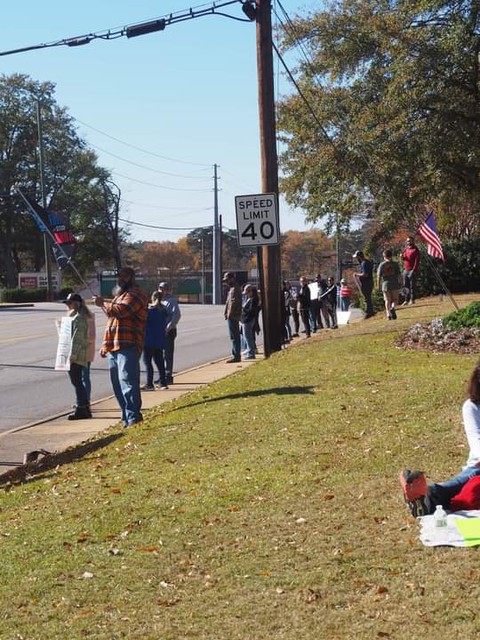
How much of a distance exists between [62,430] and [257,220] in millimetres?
5364

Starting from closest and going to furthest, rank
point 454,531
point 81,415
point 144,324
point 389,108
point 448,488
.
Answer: point 454,531 < point 448,488 < point 144,324 < point 81,415 < point 389,108

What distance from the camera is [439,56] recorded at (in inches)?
936

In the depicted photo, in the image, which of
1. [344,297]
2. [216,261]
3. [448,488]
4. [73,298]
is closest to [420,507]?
[448,488]

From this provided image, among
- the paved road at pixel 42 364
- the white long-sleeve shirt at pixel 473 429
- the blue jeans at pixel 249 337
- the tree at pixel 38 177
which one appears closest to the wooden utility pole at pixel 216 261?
the tree at pixel 38 177

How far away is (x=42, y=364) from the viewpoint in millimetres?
20844

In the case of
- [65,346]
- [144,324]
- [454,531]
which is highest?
[144,324]

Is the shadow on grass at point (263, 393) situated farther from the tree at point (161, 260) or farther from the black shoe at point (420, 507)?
the tree at point (161, 260)

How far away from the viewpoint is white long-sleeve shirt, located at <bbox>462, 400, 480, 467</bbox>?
6566mm

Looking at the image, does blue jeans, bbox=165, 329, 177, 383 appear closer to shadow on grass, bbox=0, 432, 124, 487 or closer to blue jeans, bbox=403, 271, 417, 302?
shadow on grass, bbox=0, 432, 124, 487

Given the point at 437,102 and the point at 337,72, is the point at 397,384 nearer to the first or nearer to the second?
the point at 437,102

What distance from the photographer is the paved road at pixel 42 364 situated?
14.8 m

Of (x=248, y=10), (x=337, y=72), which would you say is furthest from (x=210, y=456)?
(x=337, y=72)

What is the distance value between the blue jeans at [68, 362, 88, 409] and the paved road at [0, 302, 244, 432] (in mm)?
833

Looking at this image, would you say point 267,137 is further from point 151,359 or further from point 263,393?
point 263,393
